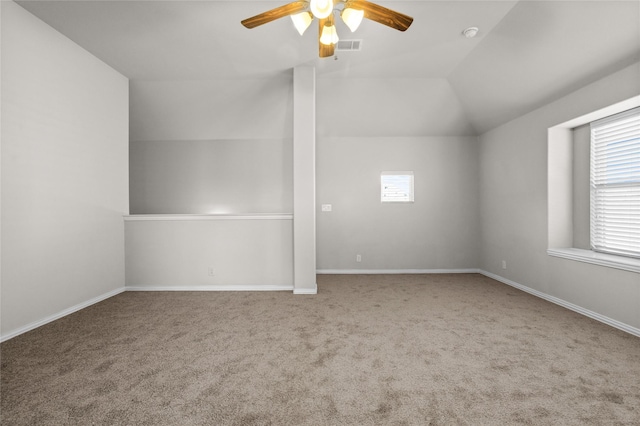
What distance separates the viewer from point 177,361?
2.00m

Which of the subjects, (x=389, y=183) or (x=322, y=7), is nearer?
(x=322, y=7)

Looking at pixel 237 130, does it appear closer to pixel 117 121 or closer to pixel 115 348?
pixel 117 121

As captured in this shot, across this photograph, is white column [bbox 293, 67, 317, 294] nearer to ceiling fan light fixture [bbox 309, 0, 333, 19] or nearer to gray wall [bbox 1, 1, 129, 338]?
ceiling fan light fixture [bbox 309, 0, 333, 19]

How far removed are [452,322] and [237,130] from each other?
14.9ft

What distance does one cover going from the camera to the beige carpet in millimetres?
1483

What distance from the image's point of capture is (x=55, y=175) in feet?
9.24

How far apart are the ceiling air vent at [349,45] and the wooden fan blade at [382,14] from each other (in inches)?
44.4

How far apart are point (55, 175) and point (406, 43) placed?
4.11 metres

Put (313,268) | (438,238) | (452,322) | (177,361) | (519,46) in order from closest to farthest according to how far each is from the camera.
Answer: (177,361), (452,322), (519,46), (313,268), (438,238)

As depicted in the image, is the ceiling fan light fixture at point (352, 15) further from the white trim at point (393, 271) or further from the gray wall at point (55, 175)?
the white trim at point (393, 271)

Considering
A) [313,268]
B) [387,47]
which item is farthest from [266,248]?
[387,47]

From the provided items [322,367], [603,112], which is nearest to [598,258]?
[603,112]

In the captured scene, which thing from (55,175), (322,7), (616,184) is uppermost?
(322,7)

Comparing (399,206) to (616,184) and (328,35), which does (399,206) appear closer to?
(616,184)
